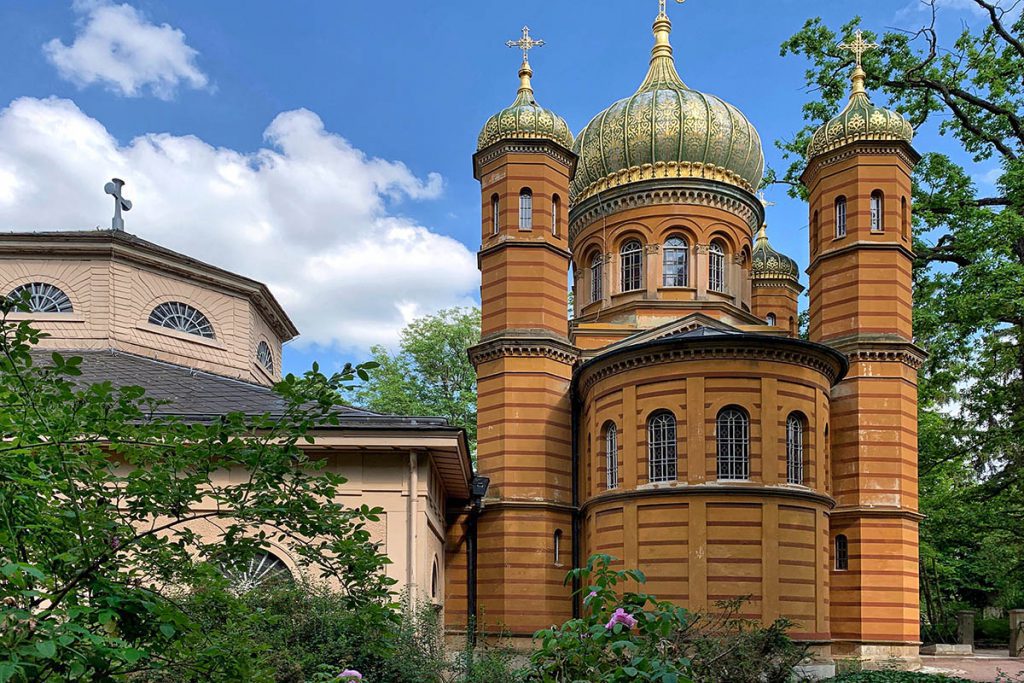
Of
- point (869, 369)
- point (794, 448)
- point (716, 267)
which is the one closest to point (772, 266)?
point (716, 267)

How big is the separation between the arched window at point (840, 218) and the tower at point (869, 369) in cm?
3

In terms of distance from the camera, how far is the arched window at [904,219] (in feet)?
90.4

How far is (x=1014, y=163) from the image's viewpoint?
25.1 meters

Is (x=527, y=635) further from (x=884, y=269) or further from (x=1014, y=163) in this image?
(x=1014, y=163)

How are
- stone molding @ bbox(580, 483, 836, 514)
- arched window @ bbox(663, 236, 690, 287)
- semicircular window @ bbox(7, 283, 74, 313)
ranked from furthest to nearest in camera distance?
arched window @ bbox(663, 236, 690, 287)
semicircular window @ bbox(7, 283, 74, 313)
stone molding @ bbox(580, 483, 836, 514)

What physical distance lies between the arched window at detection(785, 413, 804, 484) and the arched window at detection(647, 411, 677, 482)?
2.63 metres

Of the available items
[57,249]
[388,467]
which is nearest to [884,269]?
[388,467]

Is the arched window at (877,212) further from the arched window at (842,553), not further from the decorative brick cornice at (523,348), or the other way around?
the decorative brick cornice at (523,348)

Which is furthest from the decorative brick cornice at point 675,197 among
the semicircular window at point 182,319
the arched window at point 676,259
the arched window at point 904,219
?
the semicircular window at point 182,319

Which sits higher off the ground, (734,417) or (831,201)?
(831,201)

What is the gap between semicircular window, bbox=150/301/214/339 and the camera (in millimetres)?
23578

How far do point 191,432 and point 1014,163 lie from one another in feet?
81.2

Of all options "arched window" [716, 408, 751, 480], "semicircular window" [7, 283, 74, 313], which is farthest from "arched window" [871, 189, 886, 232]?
"semicircular window" [7, 283, 74, 313]

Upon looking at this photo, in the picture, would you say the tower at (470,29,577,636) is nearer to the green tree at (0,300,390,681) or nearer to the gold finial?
the gold finial
